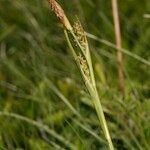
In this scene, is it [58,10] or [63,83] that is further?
[63,83]

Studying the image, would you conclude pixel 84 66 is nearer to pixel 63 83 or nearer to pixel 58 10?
pixel 58 10

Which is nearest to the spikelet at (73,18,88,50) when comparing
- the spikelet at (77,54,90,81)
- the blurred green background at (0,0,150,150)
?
the spikelet at (77,54,90,81)

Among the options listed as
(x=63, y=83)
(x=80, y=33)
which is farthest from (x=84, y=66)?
(x=63, y=83)

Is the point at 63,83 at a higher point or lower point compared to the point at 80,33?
lower

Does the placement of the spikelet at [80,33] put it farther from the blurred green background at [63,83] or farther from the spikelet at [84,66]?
the blurred green background at [63,83]

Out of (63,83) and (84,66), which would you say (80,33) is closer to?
(84,66)

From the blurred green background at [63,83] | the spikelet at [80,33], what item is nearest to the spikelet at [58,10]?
the spikelet at [80,33]
